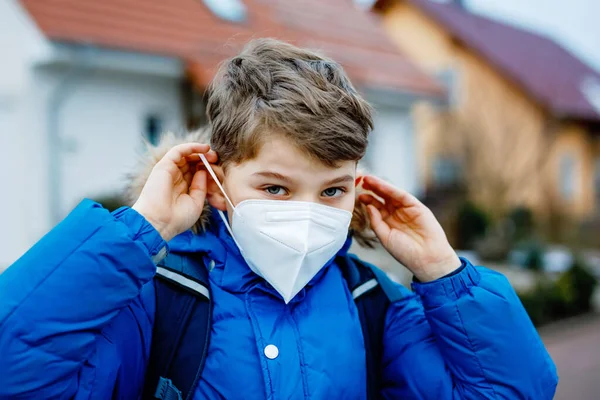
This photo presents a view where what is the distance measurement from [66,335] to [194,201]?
20.2 inches

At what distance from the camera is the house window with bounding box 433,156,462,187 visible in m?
19.8

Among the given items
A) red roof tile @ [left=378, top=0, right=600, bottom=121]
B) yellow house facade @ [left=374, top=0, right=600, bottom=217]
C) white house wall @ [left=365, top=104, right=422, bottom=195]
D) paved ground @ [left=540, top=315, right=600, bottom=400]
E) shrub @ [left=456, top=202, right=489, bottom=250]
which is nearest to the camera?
paved ground @ [left=540, top=315, right=600, bottom=400]

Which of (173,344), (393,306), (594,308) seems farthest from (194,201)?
(594,308)

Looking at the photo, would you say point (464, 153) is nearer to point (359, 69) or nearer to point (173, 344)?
point (359, 69)

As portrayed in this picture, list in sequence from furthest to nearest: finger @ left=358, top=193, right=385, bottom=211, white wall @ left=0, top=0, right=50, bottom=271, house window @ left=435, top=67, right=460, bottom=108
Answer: house window @ left=435, top=67, right=460, bottom=108 → white wall @ left=0, top=0, right=50, bottom=271 → finger @ left=358, top=193, right=385, bottom=211

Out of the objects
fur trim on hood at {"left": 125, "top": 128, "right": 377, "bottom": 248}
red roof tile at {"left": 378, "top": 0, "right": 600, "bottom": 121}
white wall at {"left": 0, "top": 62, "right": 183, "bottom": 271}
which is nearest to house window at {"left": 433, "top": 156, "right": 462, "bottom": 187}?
red roof tile at {"left": 378, "top": 0, "right": 600, "bottom": 121}

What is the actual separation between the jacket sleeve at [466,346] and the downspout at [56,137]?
740 centimetres

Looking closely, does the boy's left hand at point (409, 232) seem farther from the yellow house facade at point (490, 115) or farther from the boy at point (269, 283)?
the yellow house facade at point (490, 115)

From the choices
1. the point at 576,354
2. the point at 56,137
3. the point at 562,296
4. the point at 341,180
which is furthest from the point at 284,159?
the point at 562,296

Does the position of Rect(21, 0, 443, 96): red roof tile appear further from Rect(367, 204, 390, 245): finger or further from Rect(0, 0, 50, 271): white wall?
Rect(367, 204, 390, 245): finger

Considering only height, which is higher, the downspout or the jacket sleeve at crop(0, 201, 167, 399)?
the jacket sleeve at crop(0, 201, 167, 399)

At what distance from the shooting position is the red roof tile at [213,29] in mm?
8180

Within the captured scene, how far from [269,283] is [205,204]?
33 cm

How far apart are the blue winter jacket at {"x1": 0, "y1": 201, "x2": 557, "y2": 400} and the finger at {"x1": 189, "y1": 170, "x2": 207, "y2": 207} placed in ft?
0.38
